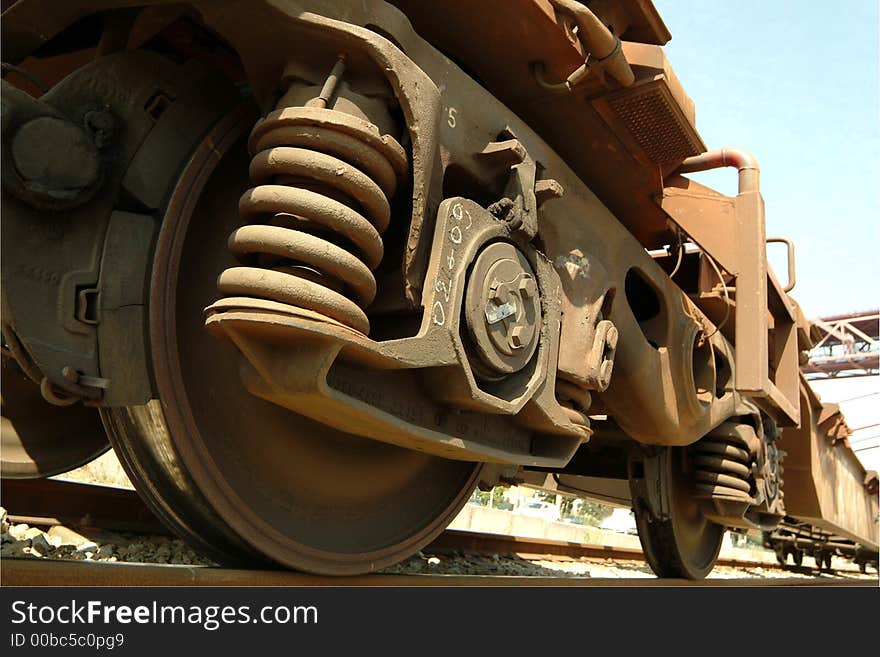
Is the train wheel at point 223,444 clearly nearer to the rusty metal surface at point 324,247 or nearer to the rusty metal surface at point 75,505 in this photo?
the rusty metal surface at point 324,247

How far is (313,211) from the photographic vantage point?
73.0 inches

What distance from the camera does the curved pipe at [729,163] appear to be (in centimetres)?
357

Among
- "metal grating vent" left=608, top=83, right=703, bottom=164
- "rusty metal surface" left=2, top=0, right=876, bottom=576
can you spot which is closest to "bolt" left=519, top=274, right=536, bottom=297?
"rusty metal surface" left=2, top=0, right=876, bottom=576

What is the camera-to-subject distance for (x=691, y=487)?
486 centimetres

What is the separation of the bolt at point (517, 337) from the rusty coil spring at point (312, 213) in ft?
1.87

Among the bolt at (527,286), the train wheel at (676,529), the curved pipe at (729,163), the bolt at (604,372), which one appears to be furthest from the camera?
the train wheel at (676,529)

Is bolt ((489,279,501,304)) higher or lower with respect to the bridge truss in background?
lower

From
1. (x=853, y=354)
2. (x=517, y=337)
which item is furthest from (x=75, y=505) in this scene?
(x=853, y=354)

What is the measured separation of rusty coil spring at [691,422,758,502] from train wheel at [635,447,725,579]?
120 mm

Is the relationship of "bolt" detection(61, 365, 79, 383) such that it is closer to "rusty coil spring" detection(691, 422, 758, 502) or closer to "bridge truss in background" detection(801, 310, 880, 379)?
"rusty coil spring" detection(691, 422, 758, 502)

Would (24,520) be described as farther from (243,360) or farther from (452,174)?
(452,174)

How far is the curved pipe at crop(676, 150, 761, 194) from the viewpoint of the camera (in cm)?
357

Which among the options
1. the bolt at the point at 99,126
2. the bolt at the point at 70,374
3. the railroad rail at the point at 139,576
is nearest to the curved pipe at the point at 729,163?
the railroad rail at the point at 139,576

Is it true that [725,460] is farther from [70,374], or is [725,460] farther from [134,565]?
[70,374]
